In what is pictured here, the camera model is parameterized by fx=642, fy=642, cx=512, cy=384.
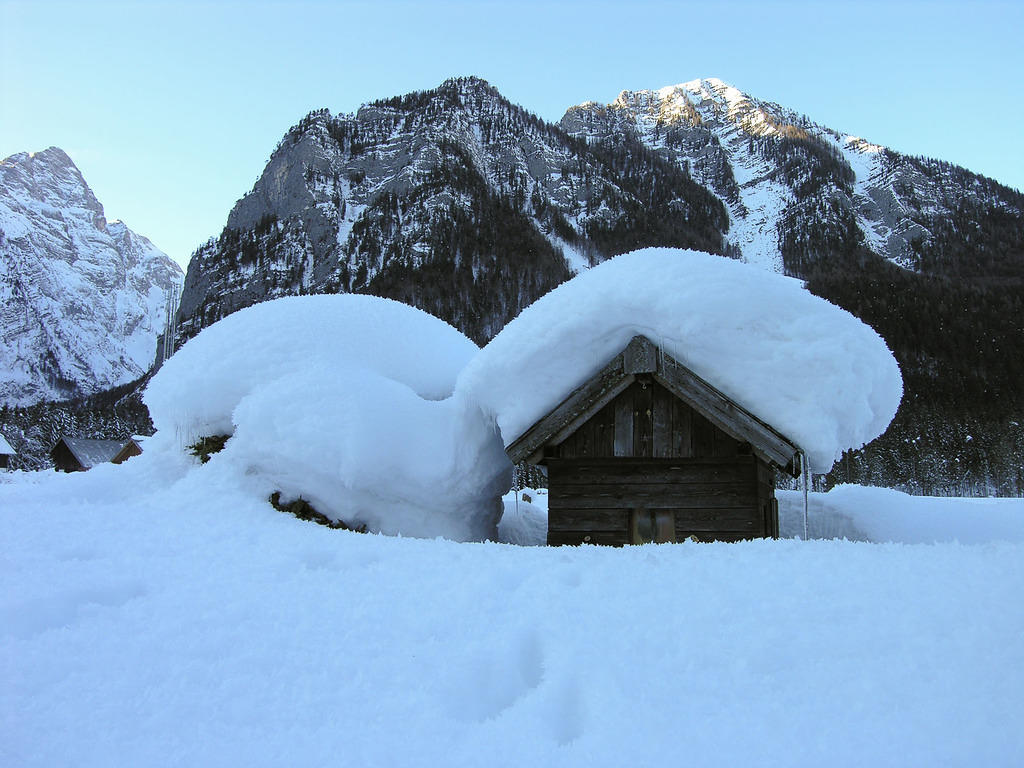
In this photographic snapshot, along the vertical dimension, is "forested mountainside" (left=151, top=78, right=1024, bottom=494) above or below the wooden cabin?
above

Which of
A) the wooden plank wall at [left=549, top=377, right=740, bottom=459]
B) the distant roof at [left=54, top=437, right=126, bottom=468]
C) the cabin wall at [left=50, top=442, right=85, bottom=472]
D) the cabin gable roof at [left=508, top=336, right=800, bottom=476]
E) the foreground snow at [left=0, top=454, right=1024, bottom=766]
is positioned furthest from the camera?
the cabin wall at [left=50, top=442, right=85, bottom=472]

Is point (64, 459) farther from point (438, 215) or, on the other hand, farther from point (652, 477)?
point (438, 215)

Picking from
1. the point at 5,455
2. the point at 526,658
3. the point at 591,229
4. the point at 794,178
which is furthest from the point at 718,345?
the point at 794,178

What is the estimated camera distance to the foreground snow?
239cm

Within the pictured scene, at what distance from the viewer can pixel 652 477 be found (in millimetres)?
A: 6324

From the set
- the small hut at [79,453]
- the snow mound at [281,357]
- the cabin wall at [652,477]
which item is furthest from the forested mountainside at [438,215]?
the cabin wall at [652,477]

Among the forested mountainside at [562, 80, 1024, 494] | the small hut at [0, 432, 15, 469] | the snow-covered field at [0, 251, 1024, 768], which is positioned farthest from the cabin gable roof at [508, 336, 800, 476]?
the small hut at [0, 432, 15, 469]

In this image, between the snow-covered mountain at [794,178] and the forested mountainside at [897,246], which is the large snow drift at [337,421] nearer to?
the forested mountainside at [897,246]

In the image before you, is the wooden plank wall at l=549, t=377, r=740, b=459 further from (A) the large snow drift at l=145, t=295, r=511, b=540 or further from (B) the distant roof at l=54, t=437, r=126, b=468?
(B) the distant roof at l=54, t=437, r=126, b=468

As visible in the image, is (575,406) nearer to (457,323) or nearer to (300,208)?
(457,323)

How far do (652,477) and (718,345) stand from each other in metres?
1.52

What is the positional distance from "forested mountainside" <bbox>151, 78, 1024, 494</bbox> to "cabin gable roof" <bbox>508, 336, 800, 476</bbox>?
4395 centimetres

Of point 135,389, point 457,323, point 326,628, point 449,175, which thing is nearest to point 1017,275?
point 457,323

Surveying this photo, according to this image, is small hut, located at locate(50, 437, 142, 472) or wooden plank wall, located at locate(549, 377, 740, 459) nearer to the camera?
wooden plank wall, located at locate(549, 377, 740, 459)
